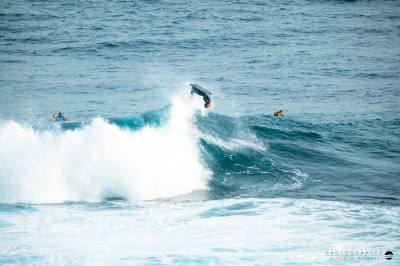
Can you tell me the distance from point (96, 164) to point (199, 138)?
18.4 ft

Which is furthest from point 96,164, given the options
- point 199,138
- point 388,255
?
point 388,255

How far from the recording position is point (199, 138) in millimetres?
27688

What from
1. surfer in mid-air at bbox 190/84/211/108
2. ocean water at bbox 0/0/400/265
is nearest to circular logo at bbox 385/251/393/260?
ocean water at bbox 0/0/400/265

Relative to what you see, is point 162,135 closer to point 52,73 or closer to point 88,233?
point 88,233

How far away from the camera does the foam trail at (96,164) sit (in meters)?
22.2

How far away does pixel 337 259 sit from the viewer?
55.0 ft

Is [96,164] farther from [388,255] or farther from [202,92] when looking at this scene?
[388,255]

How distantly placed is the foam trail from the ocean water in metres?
0.06

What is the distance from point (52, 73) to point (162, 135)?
1345cm

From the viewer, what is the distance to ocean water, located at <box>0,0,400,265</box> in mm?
18094

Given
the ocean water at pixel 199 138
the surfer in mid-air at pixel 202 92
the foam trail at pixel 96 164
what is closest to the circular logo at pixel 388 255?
the ocean water at pixel 199 138

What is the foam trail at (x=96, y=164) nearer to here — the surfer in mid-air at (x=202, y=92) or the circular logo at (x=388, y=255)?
the surfer in mid-air at (x=202, y=92)

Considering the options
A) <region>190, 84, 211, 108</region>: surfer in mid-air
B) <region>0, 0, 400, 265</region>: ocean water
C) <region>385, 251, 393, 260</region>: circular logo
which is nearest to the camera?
<region>385, 251, 393, 260</region>: circular logo

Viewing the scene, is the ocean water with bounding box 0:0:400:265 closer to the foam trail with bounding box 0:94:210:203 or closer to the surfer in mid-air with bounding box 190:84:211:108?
the foam trail with bounding box 0:94:210:203
